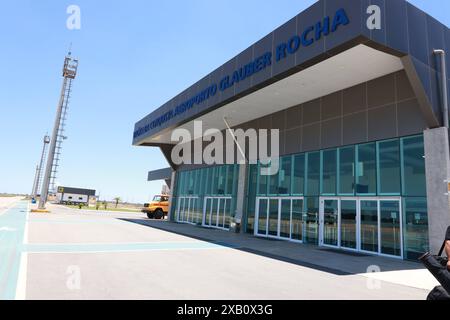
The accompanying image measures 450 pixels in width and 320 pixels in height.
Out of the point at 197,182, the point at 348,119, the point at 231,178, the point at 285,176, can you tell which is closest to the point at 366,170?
the point at 348,119

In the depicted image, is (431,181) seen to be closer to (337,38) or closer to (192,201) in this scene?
(337,38)

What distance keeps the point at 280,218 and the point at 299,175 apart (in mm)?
2520

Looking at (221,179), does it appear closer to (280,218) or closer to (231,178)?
(231,178)

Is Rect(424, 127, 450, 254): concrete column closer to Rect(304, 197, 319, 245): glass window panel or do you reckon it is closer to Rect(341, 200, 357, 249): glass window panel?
Rect(341, 200, 357, 249): glass window panel

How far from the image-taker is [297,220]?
1545 cm

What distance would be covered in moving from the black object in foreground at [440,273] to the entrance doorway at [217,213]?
17.1 meters

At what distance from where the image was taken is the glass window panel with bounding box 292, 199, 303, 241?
600 inches

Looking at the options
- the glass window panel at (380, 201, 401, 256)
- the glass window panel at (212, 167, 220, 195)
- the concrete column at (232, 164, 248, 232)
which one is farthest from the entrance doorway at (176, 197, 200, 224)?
the glass window panel at (380, 201, 401, 256)

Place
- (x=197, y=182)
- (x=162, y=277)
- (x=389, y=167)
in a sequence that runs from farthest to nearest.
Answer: (x=197, y=182), (x=389, y=167), (x=162, y=277)

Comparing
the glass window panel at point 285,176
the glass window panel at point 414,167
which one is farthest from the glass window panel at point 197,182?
the glass window panel at point 414,167

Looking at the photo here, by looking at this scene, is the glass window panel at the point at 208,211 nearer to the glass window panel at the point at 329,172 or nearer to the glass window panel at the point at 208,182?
the glass window panel at the point at 208,182

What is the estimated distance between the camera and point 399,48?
9.88 meters

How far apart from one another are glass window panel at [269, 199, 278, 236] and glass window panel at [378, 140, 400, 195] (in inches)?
238
